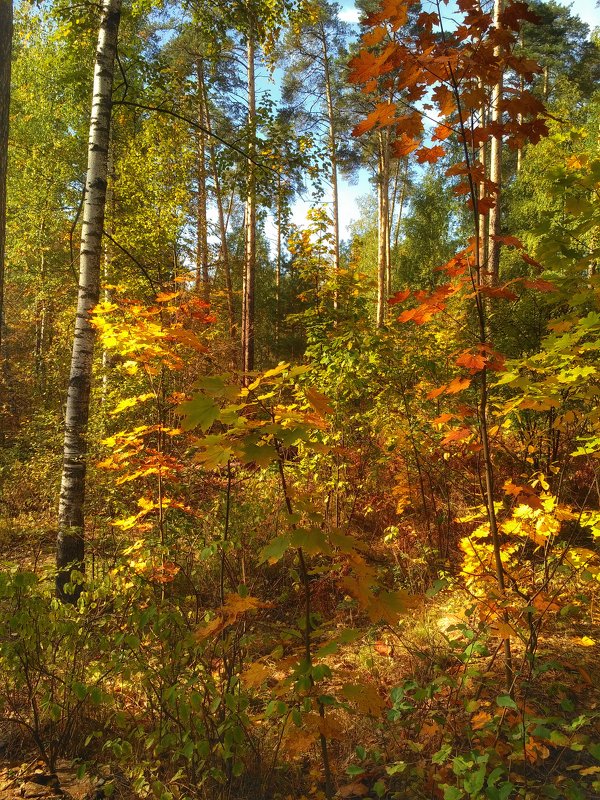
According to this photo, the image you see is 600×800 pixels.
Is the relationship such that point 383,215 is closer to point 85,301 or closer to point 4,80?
point 85,301

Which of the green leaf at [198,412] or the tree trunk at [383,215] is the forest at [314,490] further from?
the tree trunk at [383,215]

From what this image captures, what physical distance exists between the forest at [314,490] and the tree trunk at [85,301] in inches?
0.9

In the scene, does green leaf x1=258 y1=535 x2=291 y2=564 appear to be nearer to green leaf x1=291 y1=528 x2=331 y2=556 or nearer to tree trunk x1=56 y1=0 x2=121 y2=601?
green leaf x1=291 y1=528 x2=331 y2=556

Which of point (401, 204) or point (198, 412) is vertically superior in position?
point (401, 204)

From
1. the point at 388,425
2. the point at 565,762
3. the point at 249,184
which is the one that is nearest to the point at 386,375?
the point at 388,425

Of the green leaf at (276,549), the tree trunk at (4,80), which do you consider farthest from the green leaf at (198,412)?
the tree trunk at (4,80)

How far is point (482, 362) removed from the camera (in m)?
1.92

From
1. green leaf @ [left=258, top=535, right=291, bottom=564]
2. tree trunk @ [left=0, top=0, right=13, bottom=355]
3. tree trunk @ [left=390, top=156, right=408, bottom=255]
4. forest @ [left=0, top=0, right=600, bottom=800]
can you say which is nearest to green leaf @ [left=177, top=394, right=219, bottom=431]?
forest @ [left=0, top=0, right=600, bottom=800]

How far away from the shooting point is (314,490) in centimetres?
520

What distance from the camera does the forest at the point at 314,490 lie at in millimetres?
1896

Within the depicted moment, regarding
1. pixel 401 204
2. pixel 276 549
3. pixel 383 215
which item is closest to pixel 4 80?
pixel 276 549

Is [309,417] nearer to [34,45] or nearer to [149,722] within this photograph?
[149,722]

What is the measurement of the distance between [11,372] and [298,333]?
788 cm

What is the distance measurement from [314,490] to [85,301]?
2.93m
